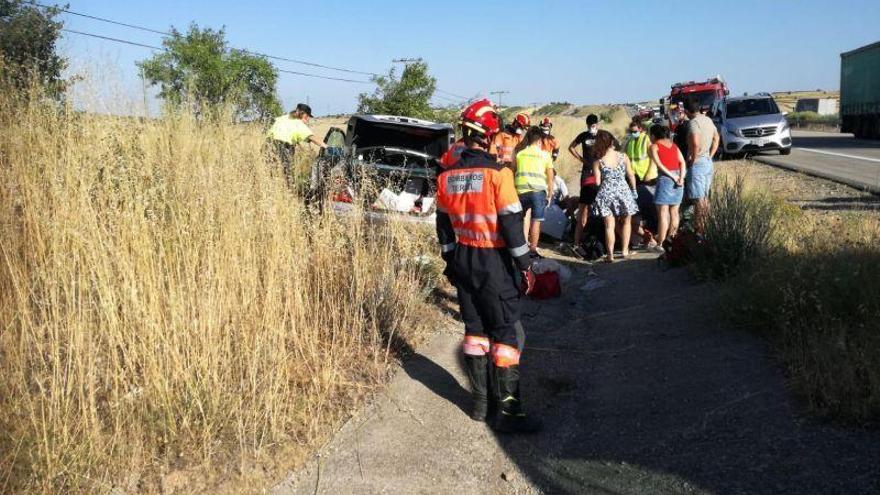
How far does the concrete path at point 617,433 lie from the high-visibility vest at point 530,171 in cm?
260

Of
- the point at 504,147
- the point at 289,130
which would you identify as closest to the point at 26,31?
the point at 289,130

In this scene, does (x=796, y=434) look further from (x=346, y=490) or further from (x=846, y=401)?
(x=346, y=490)

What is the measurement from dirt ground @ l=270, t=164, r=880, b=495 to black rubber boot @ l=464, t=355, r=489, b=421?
3.0 inches

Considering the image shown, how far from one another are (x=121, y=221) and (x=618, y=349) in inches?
141

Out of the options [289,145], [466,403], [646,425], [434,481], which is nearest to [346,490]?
[434,481]

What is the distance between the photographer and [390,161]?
1035 centimetres

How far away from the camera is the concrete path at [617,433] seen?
378 cm

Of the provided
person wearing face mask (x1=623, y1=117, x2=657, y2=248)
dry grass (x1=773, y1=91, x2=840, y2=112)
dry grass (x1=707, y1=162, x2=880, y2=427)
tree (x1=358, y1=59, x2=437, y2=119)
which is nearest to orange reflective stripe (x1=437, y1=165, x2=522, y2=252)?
dry grass (x1=707, y1=162, x2=880, y2=427)

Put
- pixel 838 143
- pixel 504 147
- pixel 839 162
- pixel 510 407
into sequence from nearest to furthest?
pixel 510 407
pixel 504 147
pixel 839 162
pixel 838 143

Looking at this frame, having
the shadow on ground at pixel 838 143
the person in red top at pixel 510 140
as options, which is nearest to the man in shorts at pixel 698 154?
the person in red top at pixel 510 140

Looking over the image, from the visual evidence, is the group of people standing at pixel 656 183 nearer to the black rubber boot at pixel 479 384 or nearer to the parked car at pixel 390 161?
the parked car at pixel 390 161

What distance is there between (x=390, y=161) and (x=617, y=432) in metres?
6.53

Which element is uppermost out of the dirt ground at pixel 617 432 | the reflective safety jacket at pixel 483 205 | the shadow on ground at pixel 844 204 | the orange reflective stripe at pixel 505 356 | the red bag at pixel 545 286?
the reflective safety jacket at pixel 483 205

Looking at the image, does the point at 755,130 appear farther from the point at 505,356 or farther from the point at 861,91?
the point at 505,356
